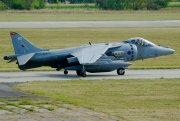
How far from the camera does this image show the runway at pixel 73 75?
93.7 feet

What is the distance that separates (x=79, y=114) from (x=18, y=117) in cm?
189

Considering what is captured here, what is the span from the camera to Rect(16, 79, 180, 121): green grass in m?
18.6

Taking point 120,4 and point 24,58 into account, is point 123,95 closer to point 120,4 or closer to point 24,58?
point 24,58

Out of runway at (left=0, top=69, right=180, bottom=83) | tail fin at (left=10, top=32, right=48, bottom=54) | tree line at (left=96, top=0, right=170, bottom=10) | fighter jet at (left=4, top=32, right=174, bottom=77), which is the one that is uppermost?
tail fin at (left=10, top=32, right=48, bottom=54)

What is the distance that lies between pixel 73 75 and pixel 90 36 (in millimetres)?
23029

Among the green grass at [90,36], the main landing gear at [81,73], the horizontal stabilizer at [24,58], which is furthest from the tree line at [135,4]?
the horizontal stabilizer at [24,58]

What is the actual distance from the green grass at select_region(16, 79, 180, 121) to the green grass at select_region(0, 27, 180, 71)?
12674 millimetres

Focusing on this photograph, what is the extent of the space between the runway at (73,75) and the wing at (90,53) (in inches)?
38.9

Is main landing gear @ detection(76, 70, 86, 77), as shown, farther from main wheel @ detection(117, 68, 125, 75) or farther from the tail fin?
the tail fin

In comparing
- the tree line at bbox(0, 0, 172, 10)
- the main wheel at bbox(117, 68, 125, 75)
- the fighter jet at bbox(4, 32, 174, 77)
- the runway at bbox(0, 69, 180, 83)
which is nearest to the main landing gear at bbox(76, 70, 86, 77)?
the fighter jet at bbox(4, 32, 174, 77)

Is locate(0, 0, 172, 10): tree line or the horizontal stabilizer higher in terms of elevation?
the horizontal stabilizer

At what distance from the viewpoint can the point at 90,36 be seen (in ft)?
174

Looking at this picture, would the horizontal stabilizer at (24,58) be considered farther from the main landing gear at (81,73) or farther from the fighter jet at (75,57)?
the main landing gear at (81,73)

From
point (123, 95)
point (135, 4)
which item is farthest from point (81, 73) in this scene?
point (135, 4)
